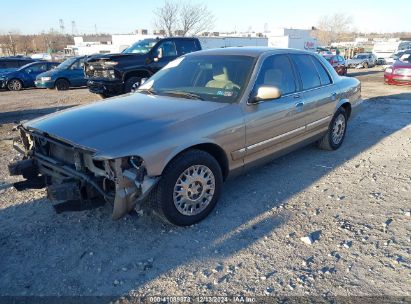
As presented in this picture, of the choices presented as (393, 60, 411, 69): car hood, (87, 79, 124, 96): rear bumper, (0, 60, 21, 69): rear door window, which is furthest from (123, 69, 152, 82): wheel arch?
(0, 60, 21, 69): rear door window

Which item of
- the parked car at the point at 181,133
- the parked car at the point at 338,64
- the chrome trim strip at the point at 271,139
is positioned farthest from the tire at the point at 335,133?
the parked car at the point at 338,64

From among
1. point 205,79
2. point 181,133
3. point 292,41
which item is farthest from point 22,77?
point 292,41

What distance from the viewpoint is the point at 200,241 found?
132 inches

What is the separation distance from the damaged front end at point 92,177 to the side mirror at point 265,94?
4.93 ft

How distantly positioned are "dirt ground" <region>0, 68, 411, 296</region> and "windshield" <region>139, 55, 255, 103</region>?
1.26 meters

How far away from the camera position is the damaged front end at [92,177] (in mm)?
→ 2977

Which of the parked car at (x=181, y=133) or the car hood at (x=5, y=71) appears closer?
the parked car at (x=181, y=133)

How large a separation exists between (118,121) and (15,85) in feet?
55.3

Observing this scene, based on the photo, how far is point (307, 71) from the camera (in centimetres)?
502

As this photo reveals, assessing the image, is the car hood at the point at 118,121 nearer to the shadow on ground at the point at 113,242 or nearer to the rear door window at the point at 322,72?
the shadow on ground at the point at 113,242

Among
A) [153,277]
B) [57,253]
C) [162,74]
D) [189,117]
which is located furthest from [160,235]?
[162,74]

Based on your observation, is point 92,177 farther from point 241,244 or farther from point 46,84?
point 46,84

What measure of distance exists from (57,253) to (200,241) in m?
1.29

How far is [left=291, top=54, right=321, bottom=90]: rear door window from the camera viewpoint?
4.87 meters
